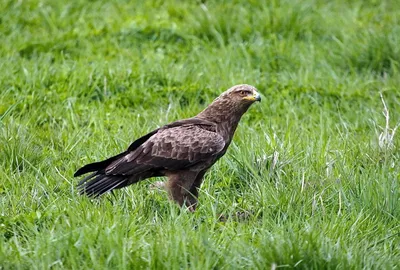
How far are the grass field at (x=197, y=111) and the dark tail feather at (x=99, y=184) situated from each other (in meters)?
0.09

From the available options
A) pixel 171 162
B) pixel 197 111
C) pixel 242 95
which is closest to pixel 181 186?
pixel 171 162

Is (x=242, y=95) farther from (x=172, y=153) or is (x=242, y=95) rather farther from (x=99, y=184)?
(x=99, y=184)

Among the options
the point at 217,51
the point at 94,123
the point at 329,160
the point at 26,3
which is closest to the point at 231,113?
the point at 329,160

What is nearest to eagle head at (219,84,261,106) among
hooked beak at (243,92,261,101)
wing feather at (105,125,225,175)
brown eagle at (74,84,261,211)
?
hooked beak at (243,92,261,101)

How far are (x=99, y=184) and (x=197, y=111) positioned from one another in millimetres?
2184

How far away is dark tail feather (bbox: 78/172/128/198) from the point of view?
570 centimetres

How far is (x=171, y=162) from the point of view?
5867mm

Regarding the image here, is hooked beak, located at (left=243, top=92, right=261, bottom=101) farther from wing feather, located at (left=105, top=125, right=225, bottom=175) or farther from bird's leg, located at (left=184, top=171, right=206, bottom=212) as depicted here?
bird's leg, located at (left=184, top=171, right=206, bottom=212)

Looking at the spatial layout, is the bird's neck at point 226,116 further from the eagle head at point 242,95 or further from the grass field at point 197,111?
the grass field at point 197,111

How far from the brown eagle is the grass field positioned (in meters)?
0.13

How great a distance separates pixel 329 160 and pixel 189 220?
1644mm

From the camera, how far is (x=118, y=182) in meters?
5.76

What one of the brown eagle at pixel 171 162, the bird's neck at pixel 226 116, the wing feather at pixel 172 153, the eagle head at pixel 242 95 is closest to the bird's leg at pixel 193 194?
the brown eagle at pixel 171 162

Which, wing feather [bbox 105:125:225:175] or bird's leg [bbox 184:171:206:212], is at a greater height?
wing feather [bbox 105:125:225:175]
